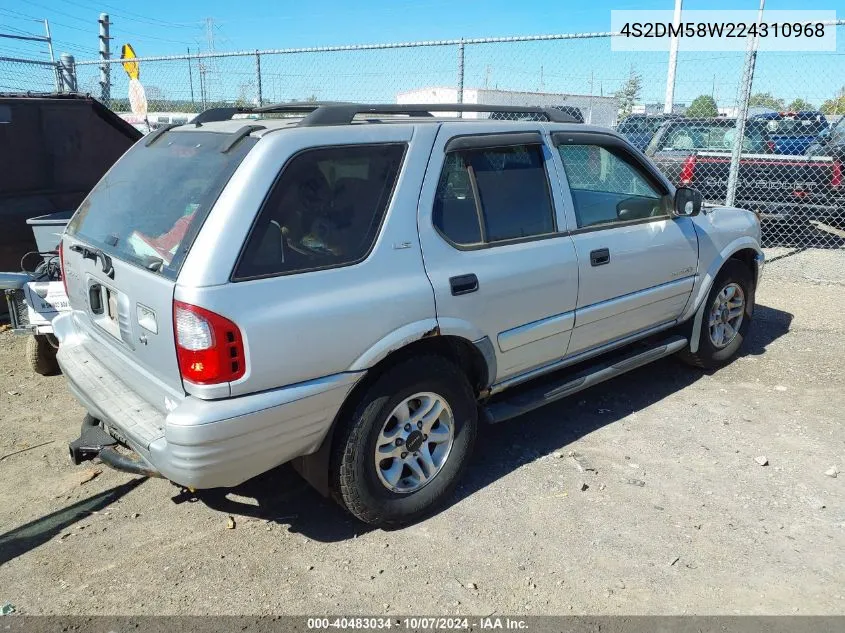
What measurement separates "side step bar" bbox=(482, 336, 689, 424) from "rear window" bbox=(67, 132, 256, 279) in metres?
1.81

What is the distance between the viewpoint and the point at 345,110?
306cm

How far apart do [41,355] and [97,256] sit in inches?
95.8

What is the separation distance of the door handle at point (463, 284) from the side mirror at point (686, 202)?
73.5 inches

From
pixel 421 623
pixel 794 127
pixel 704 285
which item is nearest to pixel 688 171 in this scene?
pixel 794 127

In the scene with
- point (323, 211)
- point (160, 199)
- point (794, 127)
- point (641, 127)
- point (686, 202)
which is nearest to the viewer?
point (323, 211)

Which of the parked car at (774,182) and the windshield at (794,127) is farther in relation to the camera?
the windshield at (794,127)

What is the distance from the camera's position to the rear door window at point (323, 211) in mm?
2615

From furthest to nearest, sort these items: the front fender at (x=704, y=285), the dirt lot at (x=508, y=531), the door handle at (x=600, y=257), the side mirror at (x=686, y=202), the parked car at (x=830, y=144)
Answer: the parked car at (x=830, y=144) < the front fender at (x=704, y=285) < the side mirror at (x=686, y=202) < the door handle at (x=600, y=257) < the dirt lot at (x=508, y=531)

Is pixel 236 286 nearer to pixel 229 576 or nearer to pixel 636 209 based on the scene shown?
pixel 229 576

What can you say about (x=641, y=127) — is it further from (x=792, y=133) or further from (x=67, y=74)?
(x=67, y=74)

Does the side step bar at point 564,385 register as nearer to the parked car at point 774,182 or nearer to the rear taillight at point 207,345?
the rear taillight at point 207,345

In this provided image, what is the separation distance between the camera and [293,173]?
271 centimetres

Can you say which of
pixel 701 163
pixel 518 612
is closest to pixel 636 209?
pixel 518 612

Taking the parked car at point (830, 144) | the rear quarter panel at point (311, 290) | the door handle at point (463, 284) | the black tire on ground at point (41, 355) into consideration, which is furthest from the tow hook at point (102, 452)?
the parked car at point (830, 144)
